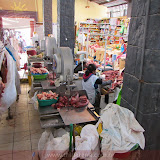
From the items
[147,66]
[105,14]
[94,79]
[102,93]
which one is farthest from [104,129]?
[105,14]

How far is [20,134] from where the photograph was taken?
3.79 m

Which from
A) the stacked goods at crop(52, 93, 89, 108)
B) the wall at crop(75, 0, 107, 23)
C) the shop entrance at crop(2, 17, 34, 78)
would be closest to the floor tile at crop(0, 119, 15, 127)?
Answer: the stacked goods at crop(52, 93, 89, 108)

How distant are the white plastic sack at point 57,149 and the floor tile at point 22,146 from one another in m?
1.48

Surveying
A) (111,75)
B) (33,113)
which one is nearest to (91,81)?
(111,75)

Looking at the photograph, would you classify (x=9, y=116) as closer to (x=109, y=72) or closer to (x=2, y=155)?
(x=2, y=155)

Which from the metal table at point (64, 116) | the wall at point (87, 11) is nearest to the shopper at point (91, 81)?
the metal table at point (64, 116)

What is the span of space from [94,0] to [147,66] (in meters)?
13.5

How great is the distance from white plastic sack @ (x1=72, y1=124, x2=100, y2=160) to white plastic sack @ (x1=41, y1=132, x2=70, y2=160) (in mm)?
165

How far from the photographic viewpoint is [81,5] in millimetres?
14367

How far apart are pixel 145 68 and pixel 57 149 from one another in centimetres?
137

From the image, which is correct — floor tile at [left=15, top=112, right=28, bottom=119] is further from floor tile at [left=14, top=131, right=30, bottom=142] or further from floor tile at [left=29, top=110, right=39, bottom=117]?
floor tile at [left=14, top=131, right=30, bottom=142]

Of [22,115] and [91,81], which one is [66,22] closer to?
[91,81]

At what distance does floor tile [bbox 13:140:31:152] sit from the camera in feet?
11.0

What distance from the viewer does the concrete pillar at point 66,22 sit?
4.89 meters
